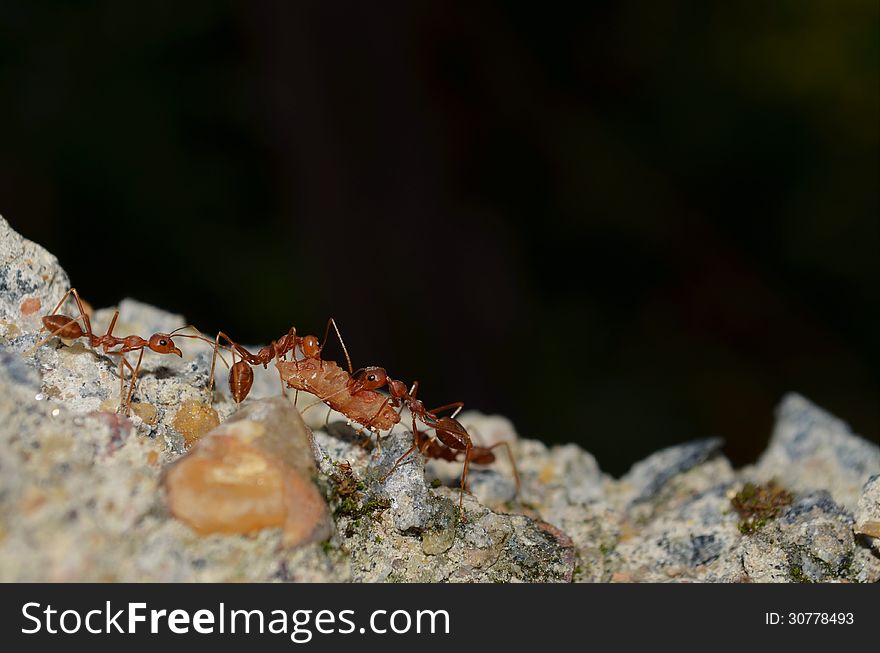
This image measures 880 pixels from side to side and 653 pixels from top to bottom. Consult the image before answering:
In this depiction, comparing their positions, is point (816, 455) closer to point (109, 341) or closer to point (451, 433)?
point (451, 433)

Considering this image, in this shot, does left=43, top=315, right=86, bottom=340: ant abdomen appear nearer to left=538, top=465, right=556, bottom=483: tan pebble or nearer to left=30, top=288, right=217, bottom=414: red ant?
left=30, top=288, right=217, bottom=414: red ant

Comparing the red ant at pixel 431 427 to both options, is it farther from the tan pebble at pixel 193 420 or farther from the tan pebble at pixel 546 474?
the tan pebble at pixel 193 420

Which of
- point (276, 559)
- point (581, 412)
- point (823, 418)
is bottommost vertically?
point (276, 559)

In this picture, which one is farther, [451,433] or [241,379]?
[451,433]

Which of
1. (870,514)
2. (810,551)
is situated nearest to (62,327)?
(810,551)

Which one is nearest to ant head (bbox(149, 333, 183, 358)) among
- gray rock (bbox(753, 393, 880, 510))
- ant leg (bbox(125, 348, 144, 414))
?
ant leg (bbox(125, 348, 144, 414))
